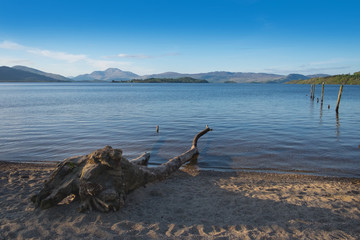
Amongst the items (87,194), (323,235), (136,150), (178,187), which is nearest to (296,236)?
(323,235)

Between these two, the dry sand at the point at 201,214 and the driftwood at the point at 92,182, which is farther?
the driftwood at the point at 92,182

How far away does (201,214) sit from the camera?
740cm

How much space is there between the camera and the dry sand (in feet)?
20.4

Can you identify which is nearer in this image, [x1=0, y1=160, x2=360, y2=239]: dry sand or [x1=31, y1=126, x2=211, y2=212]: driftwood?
[x1=0, y1=160, x2=360, y2=239]: dry sand

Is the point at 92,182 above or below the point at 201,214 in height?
above

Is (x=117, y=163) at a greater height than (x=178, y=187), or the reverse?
(x=117, y=163)

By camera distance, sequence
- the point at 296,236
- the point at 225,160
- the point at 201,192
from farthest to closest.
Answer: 1. the point at 225,160
2. the point at 201,192
3. the point at 296,236

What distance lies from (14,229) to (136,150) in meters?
11.2

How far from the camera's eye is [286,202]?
823 centimetres

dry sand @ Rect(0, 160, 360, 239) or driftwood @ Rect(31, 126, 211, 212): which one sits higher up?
driftwood @ Rect(31, 126, 211, 212)

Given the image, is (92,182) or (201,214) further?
(201,214)

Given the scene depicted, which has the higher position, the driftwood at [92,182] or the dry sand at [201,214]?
the driftwood at [92,182]

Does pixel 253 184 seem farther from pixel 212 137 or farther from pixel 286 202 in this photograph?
pixel 212 137

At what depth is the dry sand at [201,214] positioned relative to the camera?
6230mm
